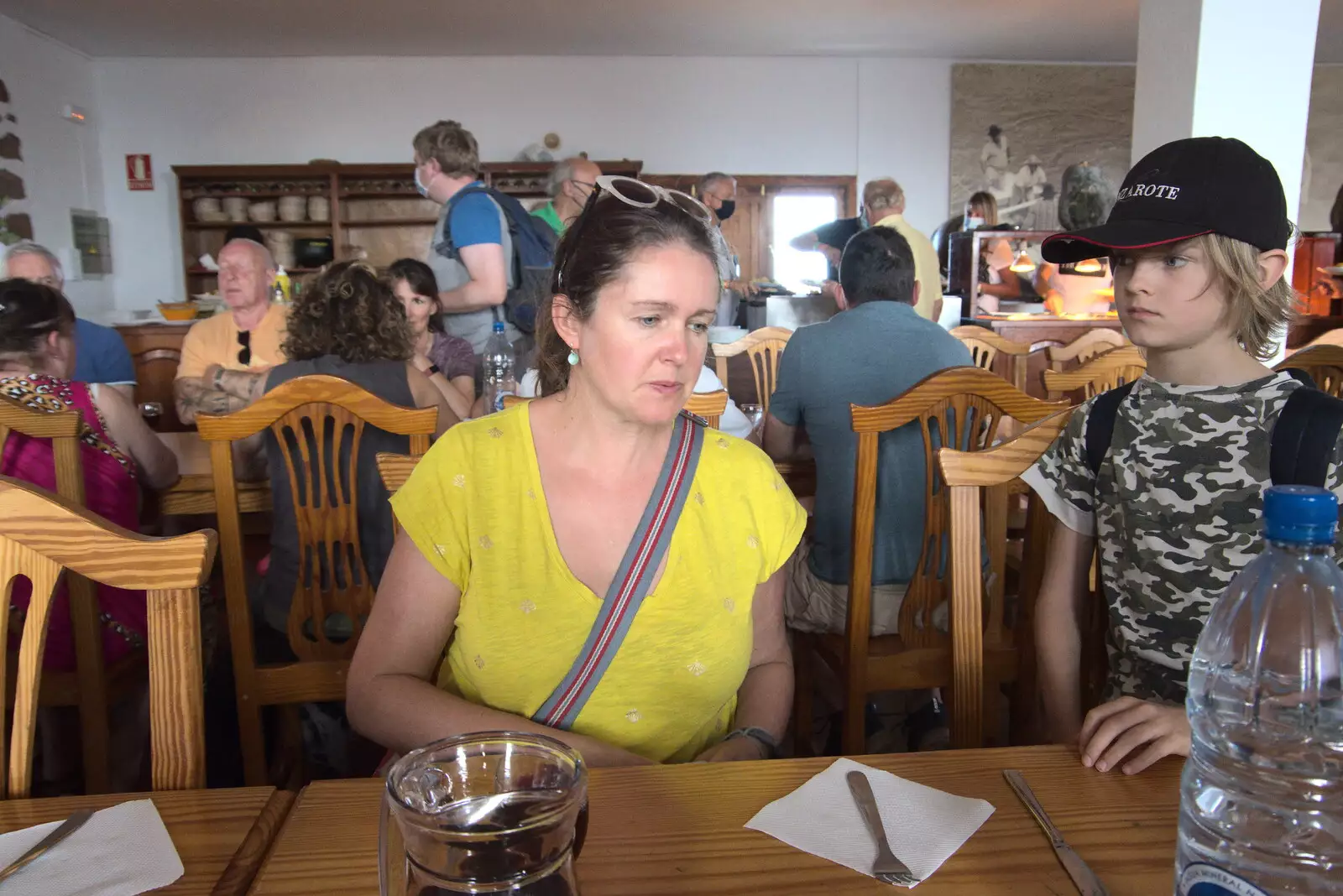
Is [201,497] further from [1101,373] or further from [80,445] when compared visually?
[1101,373]

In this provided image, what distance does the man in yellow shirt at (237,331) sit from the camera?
11.1ft

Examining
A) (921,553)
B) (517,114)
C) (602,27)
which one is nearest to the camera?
(921,553)

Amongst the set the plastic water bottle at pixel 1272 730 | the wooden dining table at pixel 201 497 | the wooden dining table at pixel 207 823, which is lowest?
the wooden dining table at pixel 201 497

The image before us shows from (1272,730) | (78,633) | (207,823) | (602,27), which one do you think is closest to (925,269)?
(78,633)

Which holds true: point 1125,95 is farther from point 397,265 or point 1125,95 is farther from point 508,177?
point 397,265

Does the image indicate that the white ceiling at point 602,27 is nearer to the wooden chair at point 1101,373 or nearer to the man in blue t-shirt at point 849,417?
the wooden chair at point 1101,373

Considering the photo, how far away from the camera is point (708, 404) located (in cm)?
212

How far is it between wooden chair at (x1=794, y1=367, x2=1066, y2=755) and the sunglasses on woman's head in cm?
63

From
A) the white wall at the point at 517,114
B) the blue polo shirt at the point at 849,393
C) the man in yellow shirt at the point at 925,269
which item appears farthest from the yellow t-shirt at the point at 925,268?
the white wall at the point at 517,114

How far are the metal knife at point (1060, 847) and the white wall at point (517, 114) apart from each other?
26.6 ft

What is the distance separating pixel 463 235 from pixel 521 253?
0.25m

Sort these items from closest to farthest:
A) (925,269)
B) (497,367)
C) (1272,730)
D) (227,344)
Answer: (1272,730), (497,367), (227,344), (925,269)

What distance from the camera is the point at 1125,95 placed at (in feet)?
28.3

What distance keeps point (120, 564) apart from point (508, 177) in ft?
25.1
